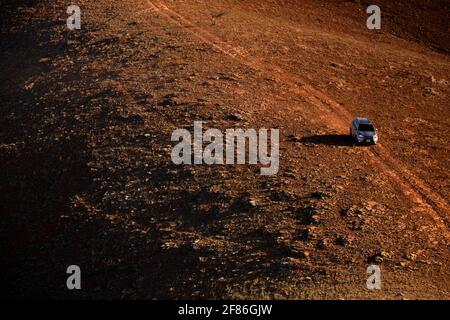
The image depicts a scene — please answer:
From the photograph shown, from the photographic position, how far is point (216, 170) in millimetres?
33125

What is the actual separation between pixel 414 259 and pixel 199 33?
27590mm

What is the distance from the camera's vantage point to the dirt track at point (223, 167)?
90.3ft

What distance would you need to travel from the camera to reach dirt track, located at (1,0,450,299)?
27531 mm

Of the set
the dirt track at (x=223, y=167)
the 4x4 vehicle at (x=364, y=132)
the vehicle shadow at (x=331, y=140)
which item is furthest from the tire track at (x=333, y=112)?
the vehicle shadow at (x=331, y=140)

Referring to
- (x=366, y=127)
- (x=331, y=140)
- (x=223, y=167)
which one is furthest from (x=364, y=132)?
(x=223, y=167)

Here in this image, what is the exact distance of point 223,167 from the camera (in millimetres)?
33250

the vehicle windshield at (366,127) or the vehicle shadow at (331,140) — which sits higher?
the vehicle windshield at (366,127)

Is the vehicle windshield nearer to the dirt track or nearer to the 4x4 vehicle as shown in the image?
the 4x4 vehicle

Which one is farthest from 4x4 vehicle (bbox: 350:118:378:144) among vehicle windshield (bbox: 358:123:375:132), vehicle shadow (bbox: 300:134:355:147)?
vehicle shadow (bbox: 300:134:355:147)

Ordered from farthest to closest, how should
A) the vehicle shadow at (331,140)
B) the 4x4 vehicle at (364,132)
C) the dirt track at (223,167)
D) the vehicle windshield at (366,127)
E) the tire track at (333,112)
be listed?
the vehicle shadow at (331,140), the vehicle windshield at (366,127), the 4x4 vehicle at (364,132), the tire track at (333,112), the dirt track at (223,167)

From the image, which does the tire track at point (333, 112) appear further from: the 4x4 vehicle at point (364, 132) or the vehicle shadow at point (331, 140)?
the vehicle shadow at point (331, 140)

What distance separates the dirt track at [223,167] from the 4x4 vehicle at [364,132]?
0.71m

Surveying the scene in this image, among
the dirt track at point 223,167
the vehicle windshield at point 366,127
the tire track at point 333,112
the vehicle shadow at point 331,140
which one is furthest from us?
the vehicle shadow at point 331,140

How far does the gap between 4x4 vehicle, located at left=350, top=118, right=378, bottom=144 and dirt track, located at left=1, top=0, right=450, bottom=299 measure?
708 millimetres
